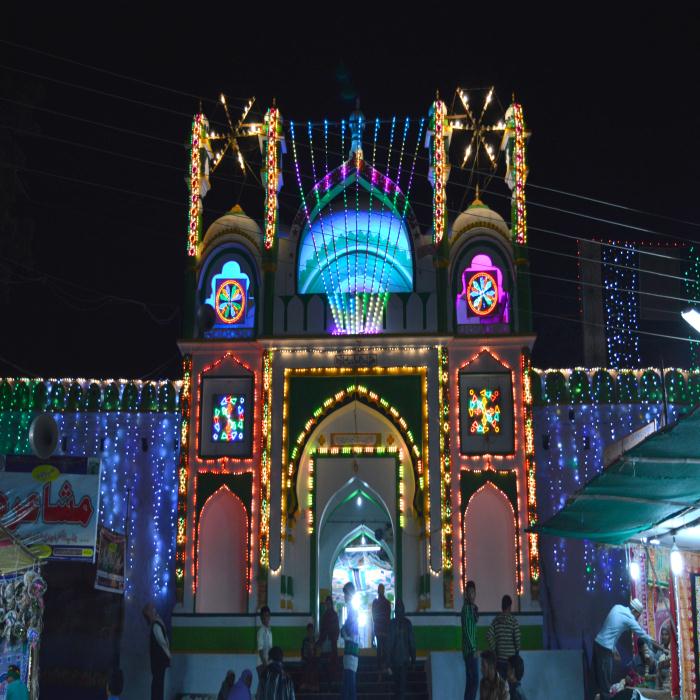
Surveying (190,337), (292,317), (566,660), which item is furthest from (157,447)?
(566,660)

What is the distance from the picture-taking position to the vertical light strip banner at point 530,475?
786 inches

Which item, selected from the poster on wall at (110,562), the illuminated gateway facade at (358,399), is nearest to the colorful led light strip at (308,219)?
the illuminated gateway facade at (358,399)

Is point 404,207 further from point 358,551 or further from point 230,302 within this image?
point 358,551

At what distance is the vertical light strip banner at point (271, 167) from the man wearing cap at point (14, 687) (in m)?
11.9

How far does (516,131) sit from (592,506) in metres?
10.9

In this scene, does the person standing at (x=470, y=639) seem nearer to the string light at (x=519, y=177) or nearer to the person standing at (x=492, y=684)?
the person standing at (x=492, y=684)

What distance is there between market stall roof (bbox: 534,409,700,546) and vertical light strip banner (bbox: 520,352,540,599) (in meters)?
5.28

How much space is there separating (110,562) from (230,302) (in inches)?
268

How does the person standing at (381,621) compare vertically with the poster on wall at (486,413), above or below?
below

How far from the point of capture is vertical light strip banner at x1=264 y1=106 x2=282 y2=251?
21969 mm

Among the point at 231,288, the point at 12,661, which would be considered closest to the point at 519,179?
the point at 231,288

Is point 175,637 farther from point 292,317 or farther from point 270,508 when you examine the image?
point 292,317

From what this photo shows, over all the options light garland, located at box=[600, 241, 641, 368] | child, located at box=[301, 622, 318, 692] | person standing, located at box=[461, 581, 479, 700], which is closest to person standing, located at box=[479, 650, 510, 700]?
person standing, located at box=[461, 581, 479, 700]

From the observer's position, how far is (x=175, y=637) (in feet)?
65.4
